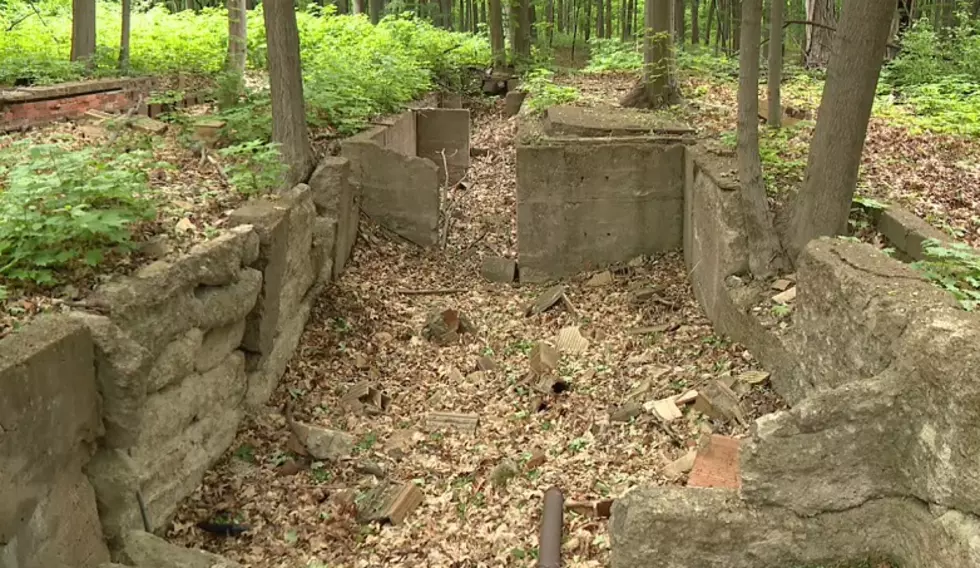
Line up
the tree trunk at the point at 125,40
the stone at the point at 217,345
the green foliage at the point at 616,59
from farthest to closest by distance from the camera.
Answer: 1. the green foliage at the point at 616,59
2. the tree trunk at the point at 125,40
3. the stone at the point at 217,345

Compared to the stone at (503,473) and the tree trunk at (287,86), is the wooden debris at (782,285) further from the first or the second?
the tree trunk at (287,86)

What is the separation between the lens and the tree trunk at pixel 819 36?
16969mm

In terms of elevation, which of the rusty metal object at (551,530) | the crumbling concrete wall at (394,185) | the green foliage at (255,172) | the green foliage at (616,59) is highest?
the green foliage at (616,59)

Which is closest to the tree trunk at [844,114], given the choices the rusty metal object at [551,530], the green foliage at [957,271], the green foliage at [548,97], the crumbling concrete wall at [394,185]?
the green foliage at [957,271]

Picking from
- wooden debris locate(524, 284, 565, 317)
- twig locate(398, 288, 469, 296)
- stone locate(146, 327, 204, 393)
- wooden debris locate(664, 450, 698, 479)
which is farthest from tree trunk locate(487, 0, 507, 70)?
wooden debris locate(664, 450, 698, 479)

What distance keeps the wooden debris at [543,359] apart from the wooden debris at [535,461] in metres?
1.46

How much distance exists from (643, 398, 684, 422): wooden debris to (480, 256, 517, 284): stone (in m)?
4.01

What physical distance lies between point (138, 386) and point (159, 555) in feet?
3.46

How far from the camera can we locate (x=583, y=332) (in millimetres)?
9047

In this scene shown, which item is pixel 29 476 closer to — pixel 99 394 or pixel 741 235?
pixel 99 394

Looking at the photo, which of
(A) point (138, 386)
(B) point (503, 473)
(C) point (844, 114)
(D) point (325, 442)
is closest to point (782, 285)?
(C) point (844, 114)

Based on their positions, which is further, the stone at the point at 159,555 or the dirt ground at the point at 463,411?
the dirt ground at the point at 463,411

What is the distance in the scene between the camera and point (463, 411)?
7.70 meters

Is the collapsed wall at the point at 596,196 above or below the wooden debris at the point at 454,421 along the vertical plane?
above
